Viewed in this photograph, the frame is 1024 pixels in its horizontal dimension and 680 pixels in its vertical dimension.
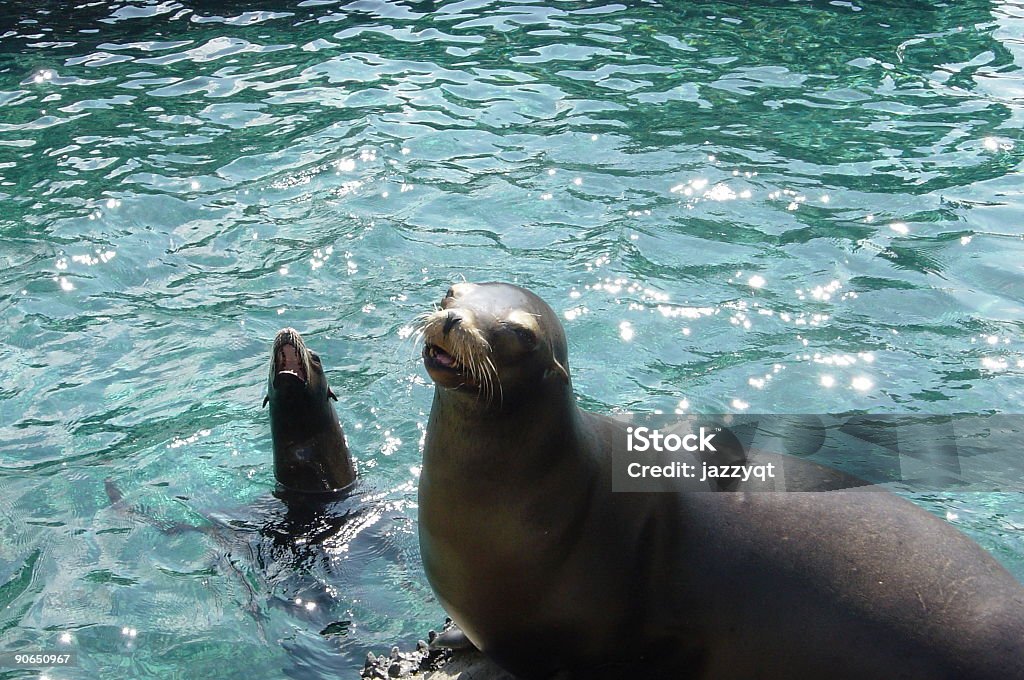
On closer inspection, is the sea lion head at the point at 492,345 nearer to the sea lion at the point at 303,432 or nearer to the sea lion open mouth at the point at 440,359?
the sea lion open mouth at the point at 440,359

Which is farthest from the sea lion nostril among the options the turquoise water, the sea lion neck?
the turquoise water

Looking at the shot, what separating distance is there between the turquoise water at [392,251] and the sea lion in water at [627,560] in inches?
37.7

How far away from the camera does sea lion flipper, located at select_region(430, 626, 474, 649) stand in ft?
13.8

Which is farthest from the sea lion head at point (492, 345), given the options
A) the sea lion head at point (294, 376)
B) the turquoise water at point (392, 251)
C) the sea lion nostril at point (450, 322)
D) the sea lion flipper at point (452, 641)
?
the sea lion head at point (294, 376)

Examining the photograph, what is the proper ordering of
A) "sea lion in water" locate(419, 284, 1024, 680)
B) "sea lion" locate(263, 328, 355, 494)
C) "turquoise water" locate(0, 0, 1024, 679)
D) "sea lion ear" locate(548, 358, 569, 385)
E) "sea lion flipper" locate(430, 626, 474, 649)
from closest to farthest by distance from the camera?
"sea lion in water" locate(419, 284, 1024, 680)
"sea lion ear" locate(548, 358, 569, 385)
"sea lion flipper" locate(430, 626, 474, 649)
"turquoise water" locate(0, 0, 1024, 679)
"sea lion" locate(263, 328, 355, 494)

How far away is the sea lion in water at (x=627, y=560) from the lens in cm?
370

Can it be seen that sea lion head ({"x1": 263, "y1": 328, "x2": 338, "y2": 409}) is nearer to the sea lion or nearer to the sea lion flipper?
the sea lion

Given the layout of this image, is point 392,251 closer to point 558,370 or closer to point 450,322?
point 558,370

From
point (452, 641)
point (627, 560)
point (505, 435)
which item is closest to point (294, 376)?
point (452, 641)

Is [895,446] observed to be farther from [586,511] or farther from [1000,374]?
[586,511]

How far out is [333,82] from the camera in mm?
10984

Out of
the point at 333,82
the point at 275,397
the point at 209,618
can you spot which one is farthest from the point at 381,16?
the point at 209,618

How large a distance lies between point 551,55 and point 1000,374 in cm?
652

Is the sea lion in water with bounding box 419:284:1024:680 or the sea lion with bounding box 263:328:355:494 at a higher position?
the sea lion in water with bounding box 419:284:1024:680
